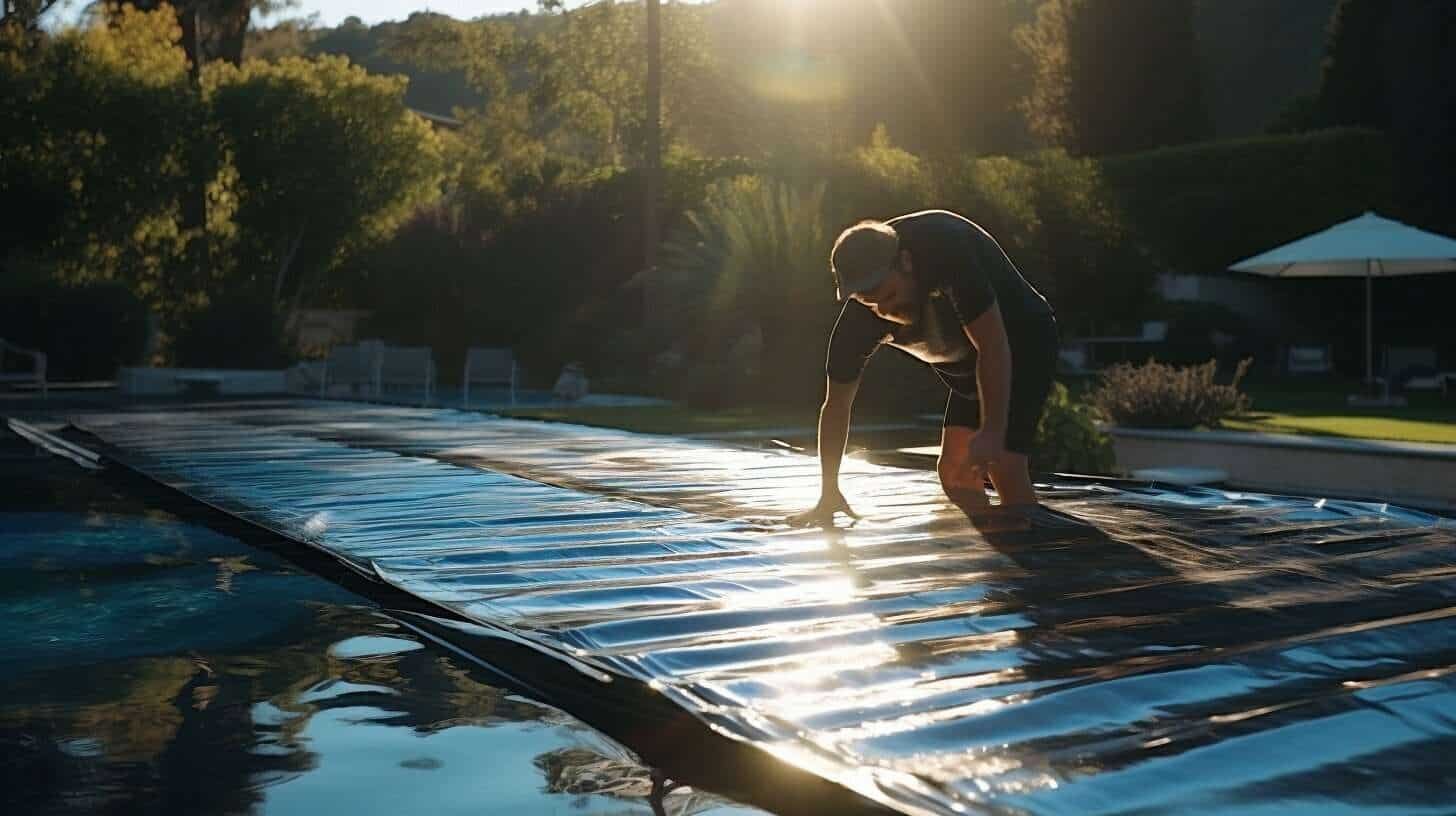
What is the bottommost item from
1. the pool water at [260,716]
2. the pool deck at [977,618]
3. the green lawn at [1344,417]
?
the pool water at [260,716]

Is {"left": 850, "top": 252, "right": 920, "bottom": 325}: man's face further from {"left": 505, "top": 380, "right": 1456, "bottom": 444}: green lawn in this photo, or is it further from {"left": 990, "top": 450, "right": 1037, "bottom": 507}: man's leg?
{"left": 505, "top": 380, "right": 1456, "bottom": 444}: green lawn

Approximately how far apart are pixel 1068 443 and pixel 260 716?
22.5 feet

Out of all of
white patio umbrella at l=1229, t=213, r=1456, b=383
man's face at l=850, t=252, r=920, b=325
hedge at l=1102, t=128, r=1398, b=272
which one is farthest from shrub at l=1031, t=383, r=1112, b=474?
hedge at l=1102, t=128, r=1398, b=272

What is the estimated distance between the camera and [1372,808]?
2.52 metres

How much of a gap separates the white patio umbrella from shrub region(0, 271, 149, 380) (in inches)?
637

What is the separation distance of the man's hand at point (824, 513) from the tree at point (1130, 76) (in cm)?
3409

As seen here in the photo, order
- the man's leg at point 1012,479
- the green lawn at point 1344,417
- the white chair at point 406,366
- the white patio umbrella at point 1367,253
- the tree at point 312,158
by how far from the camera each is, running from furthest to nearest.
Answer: the tree at point 312,158 < the white chair at point 406,366 < the white patio umbrella at point 1367,253 < the green lawn at point 1344,417 < the man's leg at point 1012,479

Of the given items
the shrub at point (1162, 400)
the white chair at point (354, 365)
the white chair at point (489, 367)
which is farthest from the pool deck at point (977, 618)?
the white chair at point (354, 365)

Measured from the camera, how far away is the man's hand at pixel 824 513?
5.91 metres

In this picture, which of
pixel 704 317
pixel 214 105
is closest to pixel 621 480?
pixel 704 317

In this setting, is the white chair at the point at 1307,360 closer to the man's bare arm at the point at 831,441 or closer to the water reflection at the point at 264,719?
the man's bare arm at the point at 831,441

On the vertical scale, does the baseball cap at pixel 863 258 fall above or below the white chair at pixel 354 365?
above

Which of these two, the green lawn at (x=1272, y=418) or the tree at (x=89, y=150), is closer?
the green lawn at (x=1272, y=418)

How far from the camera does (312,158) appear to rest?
25344 millimetres
